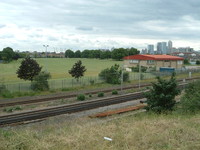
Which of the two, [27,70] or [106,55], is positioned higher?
[106,55]

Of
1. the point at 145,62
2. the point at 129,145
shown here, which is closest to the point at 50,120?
the point at 129,145

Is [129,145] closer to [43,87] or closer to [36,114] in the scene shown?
[36,114]

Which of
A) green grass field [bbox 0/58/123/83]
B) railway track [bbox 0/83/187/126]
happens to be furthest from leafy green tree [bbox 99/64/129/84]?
railway track [bbox 0/83/187/126]

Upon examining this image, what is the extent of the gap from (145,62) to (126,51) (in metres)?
59.9

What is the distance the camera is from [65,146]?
21.8 feet

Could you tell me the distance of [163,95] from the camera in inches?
733

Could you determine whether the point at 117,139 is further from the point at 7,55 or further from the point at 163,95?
the point at 7,55

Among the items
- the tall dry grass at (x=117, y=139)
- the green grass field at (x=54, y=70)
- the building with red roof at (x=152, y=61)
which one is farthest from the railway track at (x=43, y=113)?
the building with red roof at (x=152, y=61)

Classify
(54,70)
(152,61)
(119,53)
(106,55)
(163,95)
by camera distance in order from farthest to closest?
(106,55), (119,53), (54,70), (152,61), (163,95)

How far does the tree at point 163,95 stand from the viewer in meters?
18.8

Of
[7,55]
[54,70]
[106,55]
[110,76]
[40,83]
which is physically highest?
[106,55]

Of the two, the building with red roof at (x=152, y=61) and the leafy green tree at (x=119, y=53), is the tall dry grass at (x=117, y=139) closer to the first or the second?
the building with red roof at (x=152, y=61)

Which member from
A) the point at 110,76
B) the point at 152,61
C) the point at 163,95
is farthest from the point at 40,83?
the point at 152,61

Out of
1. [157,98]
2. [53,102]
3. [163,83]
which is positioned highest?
[163,83]
